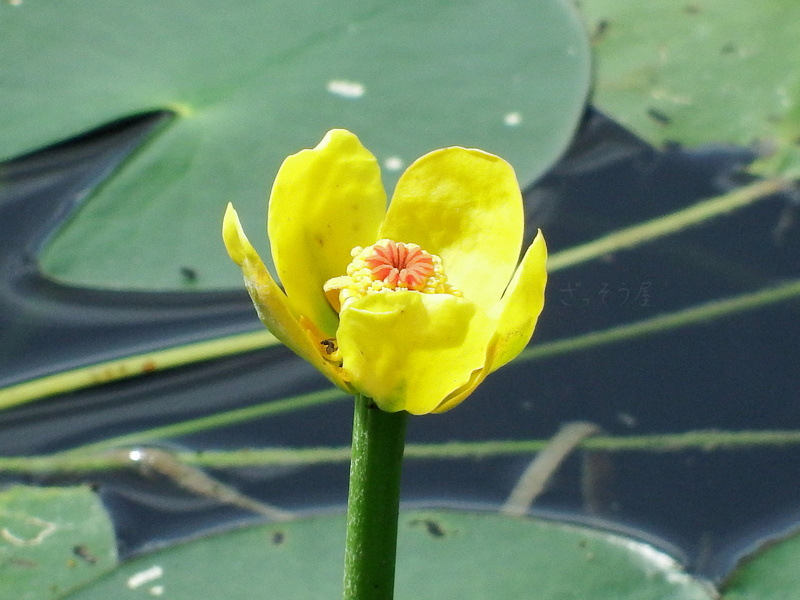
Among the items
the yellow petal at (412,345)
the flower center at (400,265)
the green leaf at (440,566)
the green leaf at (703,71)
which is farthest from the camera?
the green leaf at (703,71)

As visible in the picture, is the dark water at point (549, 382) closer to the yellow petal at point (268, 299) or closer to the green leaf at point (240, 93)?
the green leaf at point (240, 93)

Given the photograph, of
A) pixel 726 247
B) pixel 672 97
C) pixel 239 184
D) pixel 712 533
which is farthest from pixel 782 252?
pixel 239 184

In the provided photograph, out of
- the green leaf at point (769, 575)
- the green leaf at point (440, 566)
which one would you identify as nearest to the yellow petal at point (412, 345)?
the green leaf at point (440, 566)

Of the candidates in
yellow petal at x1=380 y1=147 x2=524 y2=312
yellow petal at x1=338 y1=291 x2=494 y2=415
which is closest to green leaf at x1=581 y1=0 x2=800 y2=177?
yellow petal at x1=380 y1=147 x2=524 y2=312

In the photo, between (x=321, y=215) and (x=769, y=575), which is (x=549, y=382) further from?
(x=321, y=215)

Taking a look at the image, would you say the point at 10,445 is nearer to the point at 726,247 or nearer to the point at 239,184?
the point at 239,184

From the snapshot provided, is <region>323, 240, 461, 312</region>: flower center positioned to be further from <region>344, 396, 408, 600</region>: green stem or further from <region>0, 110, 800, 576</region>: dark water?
<region>0, 110, 800, 576</region>: dark water
